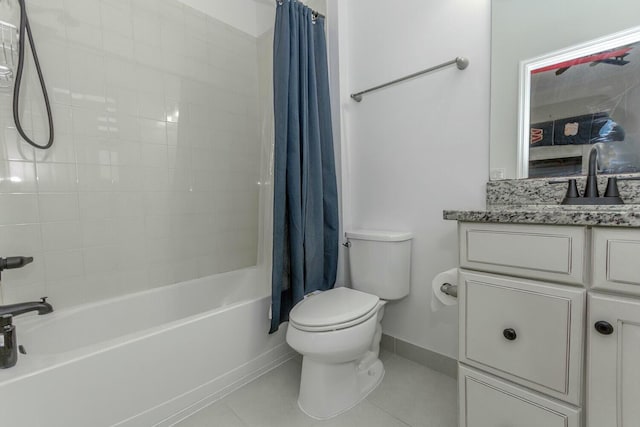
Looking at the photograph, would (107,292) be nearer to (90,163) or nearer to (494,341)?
(90,163)

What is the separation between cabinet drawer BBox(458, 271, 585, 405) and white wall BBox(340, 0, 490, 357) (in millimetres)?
611

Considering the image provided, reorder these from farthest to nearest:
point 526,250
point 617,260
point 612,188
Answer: point 612,188 → point 526,250 → point 617,260

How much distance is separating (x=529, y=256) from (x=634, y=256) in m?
0.18

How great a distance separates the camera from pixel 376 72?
1636 millimetres

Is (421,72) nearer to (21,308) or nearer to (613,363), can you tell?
(613,363)

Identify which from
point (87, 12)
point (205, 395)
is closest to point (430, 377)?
point (205, 395)

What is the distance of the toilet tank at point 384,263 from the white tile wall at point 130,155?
950 mm

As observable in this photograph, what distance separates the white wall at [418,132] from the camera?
1.30m

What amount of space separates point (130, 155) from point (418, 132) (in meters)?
1.59

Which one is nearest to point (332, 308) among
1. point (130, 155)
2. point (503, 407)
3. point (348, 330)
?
point (348, 330)

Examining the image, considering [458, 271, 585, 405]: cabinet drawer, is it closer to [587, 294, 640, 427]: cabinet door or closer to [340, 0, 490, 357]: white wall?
[587, 294, 640, 427]: cabinet door

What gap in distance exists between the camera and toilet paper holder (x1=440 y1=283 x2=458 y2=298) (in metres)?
1.04

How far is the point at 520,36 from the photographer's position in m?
1.17

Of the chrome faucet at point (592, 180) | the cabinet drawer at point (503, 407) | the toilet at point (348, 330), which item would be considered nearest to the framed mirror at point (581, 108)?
the chrome faucet at point (592, 180)
